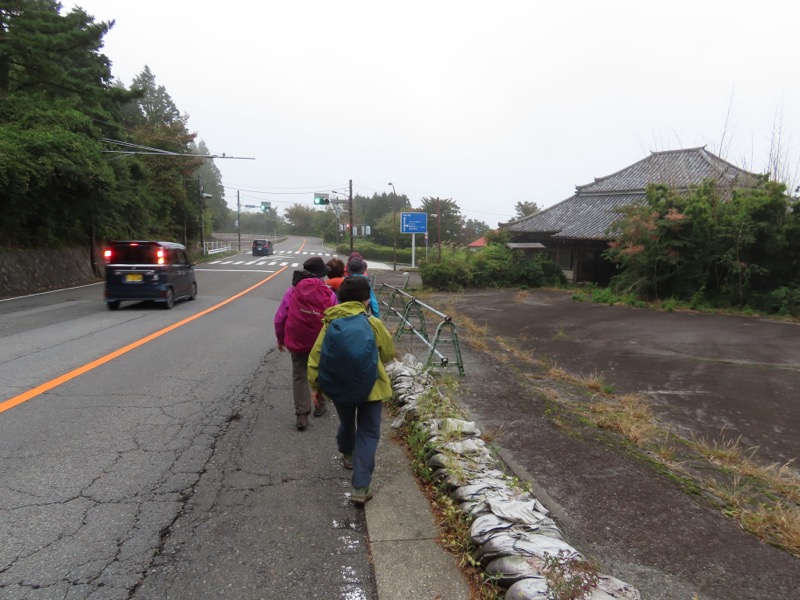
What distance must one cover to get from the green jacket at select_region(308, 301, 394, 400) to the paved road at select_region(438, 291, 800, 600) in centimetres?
133

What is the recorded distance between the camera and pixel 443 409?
14.4 feet

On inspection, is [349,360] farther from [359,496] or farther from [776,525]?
[776,525]

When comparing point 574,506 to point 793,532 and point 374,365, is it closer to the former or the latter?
point 793,532

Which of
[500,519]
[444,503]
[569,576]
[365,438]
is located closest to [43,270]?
[365,438]

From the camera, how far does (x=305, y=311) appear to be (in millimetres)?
4371

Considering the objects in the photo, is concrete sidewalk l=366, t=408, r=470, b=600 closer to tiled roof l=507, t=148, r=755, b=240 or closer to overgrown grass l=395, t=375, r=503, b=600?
overgrown grass l=395, t=375, r=503, b=600

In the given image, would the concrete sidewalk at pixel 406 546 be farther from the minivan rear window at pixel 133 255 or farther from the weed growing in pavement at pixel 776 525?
the minivan rear window at pixel 133 255

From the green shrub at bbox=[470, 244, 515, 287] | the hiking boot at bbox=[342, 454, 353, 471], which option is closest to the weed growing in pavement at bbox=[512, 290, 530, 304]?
the green shrub at bbox=[470, 244, 515, 287]

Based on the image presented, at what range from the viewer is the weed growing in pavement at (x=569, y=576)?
2.07 metres

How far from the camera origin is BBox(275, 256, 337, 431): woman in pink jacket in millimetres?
4363

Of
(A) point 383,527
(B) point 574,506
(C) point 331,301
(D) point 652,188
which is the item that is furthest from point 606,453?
(D) point 652,188

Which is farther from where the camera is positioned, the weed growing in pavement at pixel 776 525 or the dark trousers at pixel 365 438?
the dark trousers at pixel 365 438

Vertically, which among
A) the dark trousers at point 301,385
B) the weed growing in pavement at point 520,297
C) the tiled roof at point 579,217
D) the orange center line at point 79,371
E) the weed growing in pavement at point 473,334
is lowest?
the weed growing in pavement at point 520,297

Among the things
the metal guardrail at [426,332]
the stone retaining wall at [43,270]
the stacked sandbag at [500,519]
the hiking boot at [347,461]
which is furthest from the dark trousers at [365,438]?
the stone retaining wall at [43,270]
